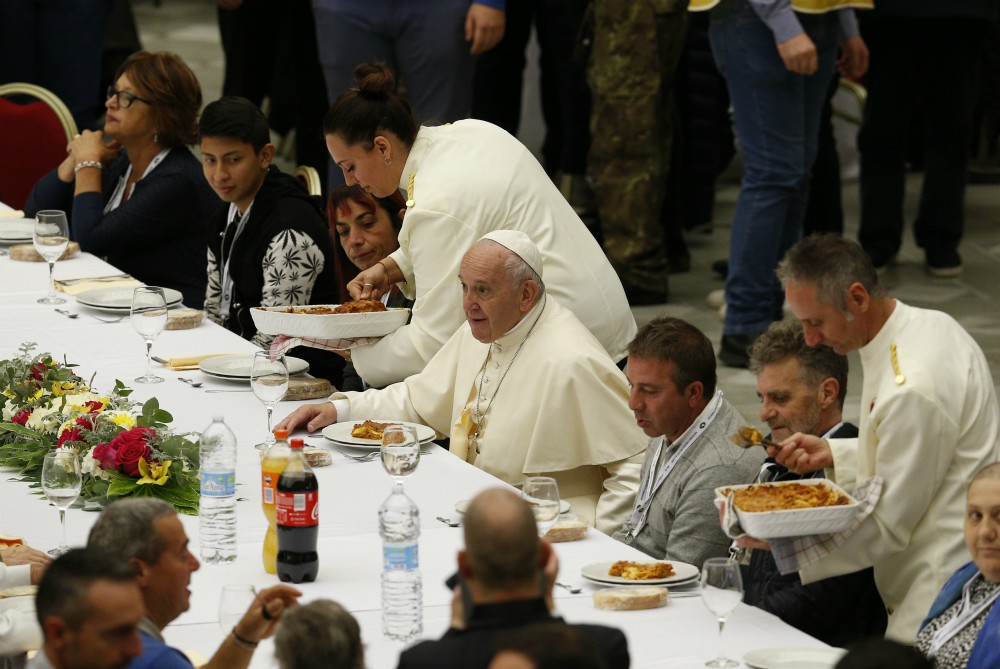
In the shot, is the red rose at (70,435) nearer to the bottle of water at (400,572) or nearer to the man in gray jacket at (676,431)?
the bottle of water at (400,572)

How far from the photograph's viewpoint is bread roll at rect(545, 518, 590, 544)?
3473 mm

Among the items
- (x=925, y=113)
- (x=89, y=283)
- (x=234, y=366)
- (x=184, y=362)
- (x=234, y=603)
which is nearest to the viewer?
(x=234, y=603)

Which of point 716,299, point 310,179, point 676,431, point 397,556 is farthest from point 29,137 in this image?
point 397,556

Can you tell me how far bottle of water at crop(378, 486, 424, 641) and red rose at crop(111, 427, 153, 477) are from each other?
0.82 m

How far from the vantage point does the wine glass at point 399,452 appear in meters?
3.49

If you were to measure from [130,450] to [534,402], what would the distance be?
1185 millimetres

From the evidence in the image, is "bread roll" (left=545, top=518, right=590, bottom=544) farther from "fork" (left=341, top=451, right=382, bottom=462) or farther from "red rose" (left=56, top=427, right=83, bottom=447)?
"red rose" (left=56, top=427, right=83, bottom=447)

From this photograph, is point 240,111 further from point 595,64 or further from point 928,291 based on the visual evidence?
point 928,291

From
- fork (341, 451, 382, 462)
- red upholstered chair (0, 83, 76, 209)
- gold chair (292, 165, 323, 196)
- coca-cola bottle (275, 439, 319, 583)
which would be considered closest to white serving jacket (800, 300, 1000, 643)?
coca-cola bottle (275, 439, 319, 583)

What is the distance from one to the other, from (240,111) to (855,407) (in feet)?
8.89

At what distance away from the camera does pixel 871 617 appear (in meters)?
3.69

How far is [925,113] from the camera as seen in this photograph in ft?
27.2

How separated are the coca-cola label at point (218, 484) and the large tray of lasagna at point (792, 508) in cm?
102

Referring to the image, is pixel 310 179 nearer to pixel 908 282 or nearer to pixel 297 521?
pixel 297 521
